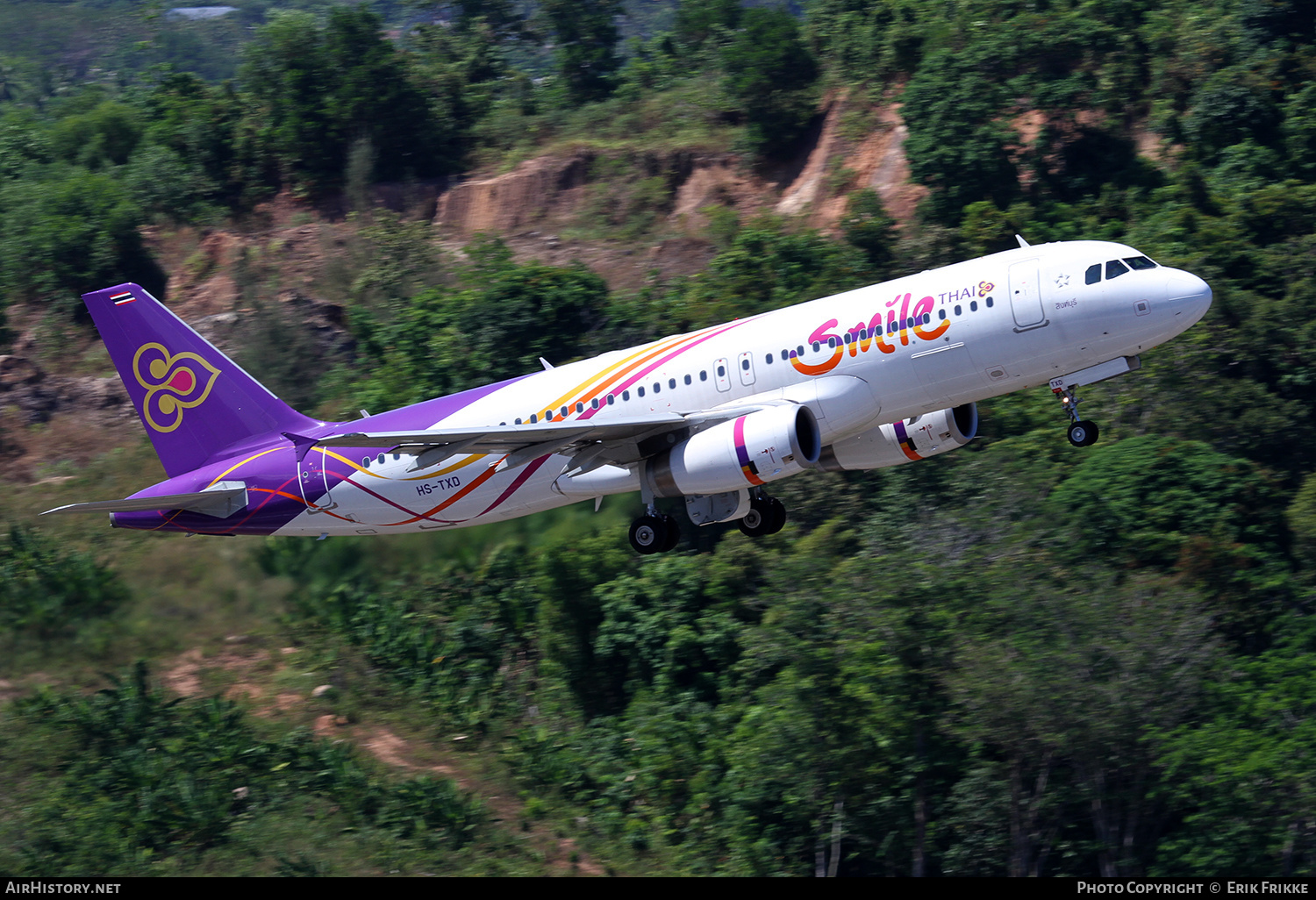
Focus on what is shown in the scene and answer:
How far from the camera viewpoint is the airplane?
29.8 m

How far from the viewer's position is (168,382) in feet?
123

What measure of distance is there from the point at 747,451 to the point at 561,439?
424 cm

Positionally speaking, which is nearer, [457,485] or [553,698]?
[457,485]

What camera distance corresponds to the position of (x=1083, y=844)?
4494 cm

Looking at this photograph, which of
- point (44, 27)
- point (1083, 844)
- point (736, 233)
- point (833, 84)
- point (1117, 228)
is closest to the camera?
point (1083, 844)

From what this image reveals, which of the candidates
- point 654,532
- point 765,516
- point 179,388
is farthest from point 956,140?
point 179,388

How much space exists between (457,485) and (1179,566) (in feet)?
85.8

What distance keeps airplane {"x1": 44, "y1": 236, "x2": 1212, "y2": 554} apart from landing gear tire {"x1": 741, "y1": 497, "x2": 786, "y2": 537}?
7 centimetres

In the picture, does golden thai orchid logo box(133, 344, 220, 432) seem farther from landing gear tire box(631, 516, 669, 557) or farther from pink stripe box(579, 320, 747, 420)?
landing gear tire box(631, 516, 669, 557)

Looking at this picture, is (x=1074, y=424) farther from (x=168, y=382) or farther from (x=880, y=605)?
(x=168, y=382)

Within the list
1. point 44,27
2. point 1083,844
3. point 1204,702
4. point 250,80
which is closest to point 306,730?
point 1083,844

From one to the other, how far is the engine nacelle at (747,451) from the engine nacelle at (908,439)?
326 cm

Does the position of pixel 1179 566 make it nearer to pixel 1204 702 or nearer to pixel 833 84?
pixel 1204 702

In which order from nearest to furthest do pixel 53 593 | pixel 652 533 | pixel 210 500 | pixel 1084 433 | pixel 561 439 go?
pixel 1084 433 < pixel 561 439 < pixel 652 533 < pixel 210 500 < pixel 53 593
